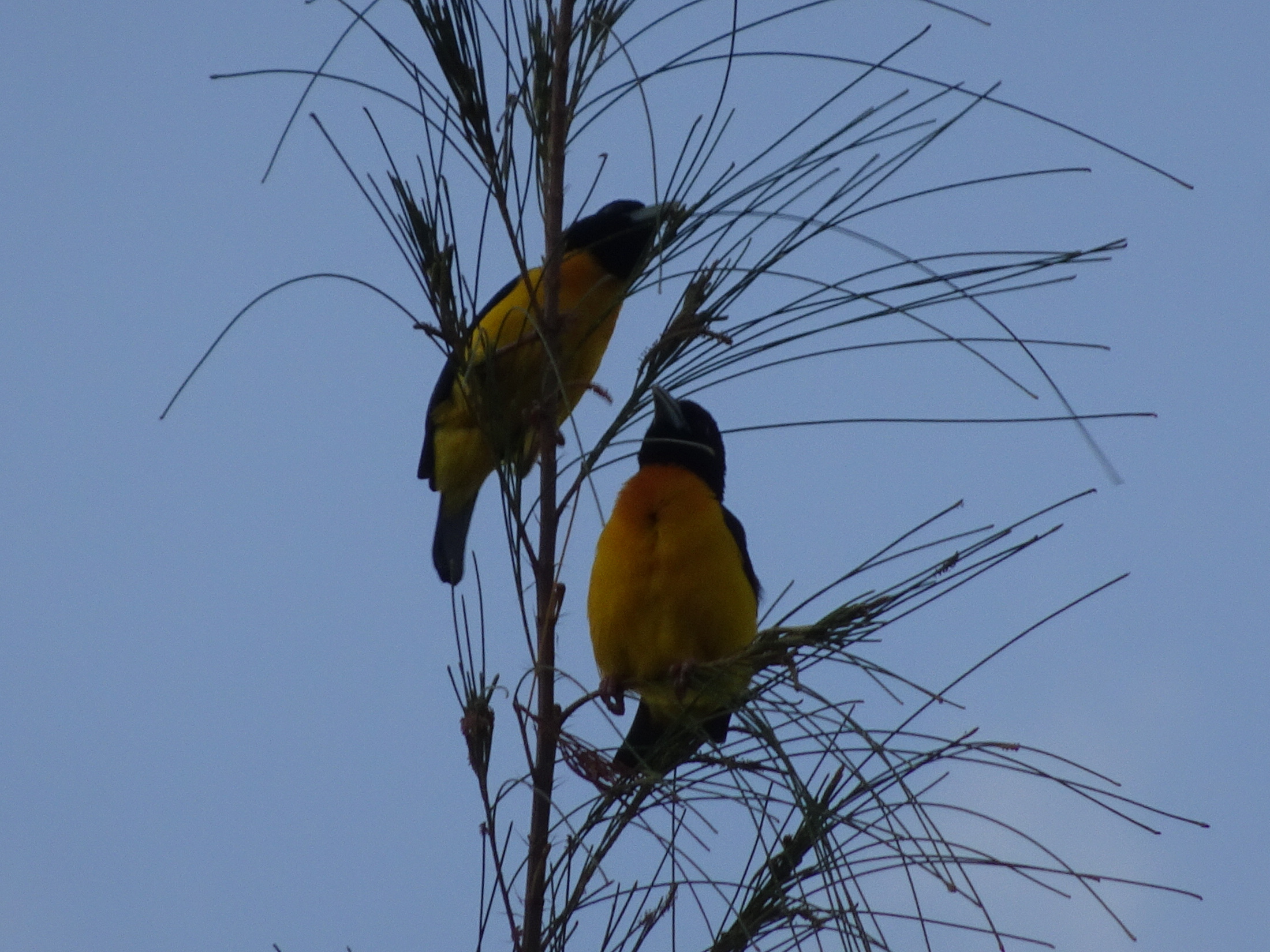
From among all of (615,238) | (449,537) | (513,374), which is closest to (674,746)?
(513,374)

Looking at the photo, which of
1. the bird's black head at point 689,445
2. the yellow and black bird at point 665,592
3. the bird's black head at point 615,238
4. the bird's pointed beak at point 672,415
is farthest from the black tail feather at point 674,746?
the bird's black head at point 615,238

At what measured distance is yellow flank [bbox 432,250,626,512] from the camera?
2566mm

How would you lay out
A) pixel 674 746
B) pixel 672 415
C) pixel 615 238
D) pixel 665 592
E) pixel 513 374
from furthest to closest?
pixel 615 238 < pixel 672 415 < pixel 665 592 < pixel 513 374 < pixel 674 746

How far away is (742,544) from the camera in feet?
12.8

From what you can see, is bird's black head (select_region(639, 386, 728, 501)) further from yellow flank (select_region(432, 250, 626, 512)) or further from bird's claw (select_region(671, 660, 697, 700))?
bird's claw (select_region(671, 660, 697, 700))

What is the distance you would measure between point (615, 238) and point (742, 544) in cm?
98

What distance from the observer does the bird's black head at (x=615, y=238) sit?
4.07m

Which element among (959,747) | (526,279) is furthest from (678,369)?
(959,747)

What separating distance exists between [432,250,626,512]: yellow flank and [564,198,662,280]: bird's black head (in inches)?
2.0

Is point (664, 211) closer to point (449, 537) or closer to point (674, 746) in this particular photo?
point (674, 746)

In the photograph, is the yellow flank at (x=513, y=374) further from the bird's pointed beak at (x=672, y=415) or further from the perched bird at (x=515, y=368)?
the bird's pointed beak at (x=672, y=415)

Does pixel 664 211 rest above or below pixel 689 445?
below

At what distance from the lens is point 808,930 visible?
2.24m

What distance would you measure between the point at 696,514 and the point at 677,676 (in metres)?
0.51
